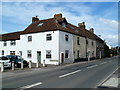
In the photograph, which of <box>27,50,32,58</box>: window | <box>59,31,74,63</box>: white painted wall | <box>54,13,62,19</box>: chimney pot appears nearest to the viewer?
<box>59,31,74,63</box>: white painted wall

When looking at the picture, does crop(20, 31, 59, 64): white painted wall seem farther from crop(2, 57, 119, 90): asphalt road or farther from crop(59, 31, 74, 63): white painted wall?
crop(2, 57, 119, 90): asphalt road

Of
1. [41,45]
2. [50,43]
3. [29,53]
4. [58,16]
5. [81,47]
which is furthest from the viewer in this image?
[81,47]

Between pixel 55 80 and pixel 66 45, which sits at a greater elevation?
pixel 66 45

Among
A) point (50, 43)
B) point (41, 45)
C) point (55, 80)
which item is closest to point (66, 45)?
point (50, 43)

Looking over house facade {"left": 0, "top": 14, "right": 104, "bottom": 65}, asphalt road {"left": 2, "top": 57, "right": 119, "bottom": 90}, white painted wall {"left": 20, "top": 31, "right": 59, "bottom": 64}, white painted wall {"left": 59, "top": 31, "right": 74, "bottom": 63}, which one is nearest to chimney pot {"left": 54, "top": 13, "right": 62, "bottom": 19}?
house facade {"left": 0, "top": 14, "right": 104, "bottom": 65}

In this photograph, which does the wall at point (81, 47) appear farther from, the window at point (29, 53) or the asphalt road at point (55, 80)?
the asphalt road at point (55, 80)

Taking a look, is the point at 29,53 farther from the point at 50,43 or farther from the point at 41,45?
the point at 50,43

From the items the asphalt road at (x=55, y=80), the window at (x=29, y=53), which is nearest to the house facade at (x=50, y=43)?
the window at (x=29, y=53)

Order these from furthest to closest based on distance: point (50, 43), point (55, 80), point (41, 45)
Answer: point (41, 45)
point (50, 43)
point (55, 80)

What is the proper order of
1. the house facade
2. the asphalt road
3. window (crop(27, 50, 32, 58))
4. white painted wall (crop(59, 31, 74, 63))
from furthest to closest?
window (crop(27, 50, 32, 58)) → white painted wall (crop(59, 31, 74, 63)) → the house facade → the asphalt road

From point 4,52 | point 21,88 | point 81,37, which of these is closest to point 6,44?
point 4,52

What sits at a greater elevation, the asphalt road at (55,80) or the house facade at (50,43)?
the house facade at (50,43)

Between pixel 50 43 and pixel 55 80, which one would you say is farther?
pixel 50 43

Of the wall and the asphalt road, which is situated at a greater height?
the wall
